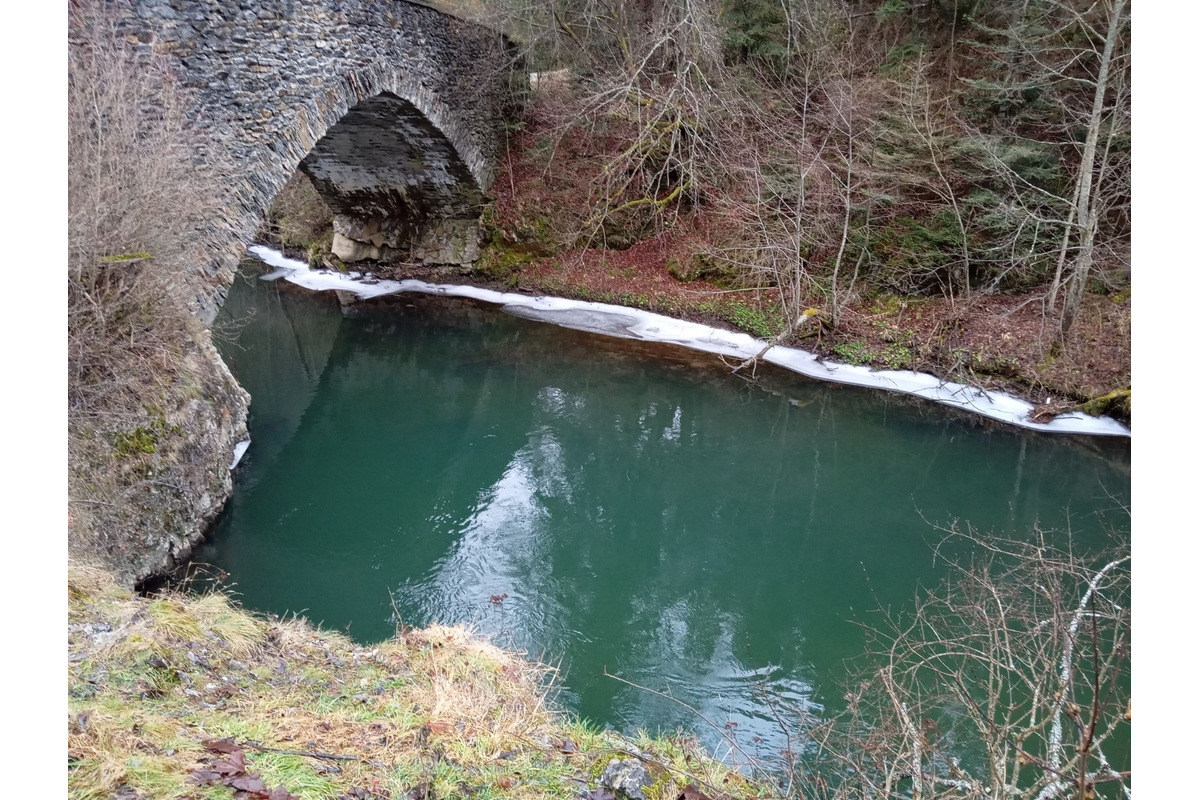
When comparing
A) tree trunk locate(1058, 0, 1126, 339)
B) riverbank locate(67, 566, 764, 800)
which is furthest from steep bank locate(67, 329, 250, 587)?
tree trunk locate(1058, 0, 1126, 339)

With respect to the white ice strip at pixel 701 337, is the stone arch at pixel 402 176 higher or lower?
higher

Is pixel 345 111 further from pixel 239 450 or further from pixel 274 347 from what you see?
pixel 239 450

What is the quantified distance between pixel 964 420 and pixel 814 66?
651 centimetres

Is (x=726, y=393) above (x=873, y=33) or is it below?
below

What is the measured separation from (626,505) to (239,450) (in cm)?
451

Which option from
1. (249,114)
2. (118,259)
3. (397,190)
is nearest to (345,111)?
(249,114)

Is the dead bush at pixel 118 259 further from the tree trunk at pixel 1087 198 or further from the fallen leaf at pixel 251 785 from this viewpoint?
the tree trunk at pixel 1087 198

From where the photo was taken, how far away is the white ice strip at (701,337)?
31.4 ft

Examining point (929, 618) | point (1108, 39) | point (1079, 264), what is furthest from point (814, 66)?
point (929, 618)

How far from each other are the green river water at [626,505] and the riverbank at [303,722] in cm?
104

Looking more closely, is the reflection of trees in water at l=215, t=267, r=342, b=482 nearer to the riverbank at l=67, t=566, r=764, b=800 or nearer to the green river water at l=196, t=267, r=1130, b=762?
the green river water at l=196, t=267, r=1130, b=762

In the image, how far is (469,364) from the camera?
12.0m

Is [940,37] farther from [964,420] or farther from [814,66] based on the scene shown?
[964,420]

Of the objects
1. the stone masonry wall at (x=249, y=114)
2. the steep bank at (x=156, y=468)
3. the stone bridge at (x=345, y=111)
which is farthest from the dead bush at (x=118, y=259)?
the stone bridge at (x=345, y=111)
